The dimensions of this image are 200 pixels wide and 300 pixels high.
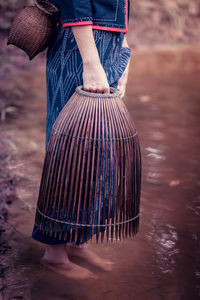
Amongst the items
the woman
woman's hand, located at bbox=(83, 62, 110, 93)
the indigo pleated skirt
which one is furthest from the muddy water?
woman's hand, located at bbox=(83, 62, 110, 93)

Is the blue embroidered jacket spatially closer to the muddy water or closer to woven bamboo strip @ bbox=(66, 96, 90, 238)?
woven bamboo strip @ bbox=(66, 96, 90, 238)

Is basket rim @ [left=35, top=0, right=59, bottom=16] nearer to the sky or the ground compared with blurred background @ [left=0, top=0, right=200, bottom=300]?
nearer to the sky

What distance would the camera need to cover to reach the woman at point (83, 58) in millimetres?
1820

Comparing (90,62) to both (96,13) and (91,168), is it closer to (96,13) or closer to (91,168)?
(96,13)

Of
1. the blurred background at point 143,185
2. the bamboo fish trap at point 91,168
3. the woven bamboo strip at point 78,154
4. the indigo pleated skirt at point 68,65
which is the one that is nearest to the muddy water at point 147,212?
the blurred background at point 143,185

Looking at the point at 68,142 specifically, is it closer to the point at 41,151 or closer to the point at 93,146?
the point at 93,146

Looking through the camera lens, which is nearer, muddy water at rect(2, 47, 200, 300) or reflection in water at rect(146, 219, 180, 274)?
muddy water at rect(2, 47, 200, 300)

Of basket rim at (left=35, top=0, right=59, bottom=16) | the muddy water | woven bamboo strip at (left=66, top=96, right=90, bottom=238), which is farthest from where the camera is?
the muddy water

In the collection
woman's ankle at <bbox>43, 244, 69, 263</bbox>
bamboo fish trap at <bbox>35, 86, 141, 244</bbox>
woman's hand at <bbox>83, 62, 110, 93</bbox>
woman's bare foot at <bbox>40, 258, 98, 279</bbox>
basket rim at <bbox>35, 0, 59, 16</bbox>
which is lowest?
woman's bare foot at <bbox>40, 258, 98, 279</bbox>

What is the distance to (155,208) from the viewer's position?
2873 mm

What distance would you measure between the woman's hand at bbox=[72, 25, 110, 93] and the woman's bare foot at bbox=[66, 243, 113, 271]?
88cm

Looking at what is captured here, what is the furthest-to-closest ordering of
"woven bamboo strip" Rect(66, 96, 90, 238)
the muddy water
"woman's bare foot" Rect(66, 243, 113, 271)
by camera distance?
"woman's bare foot" Rect(66, 243, 113, 271)
the muddy water
"woven bamboo strip" Rect(66, 96, 90, 238)

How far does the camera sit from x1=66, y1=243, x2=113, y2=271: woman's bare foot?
226cm

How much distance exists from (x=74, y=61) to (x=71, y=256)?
3.25ft
